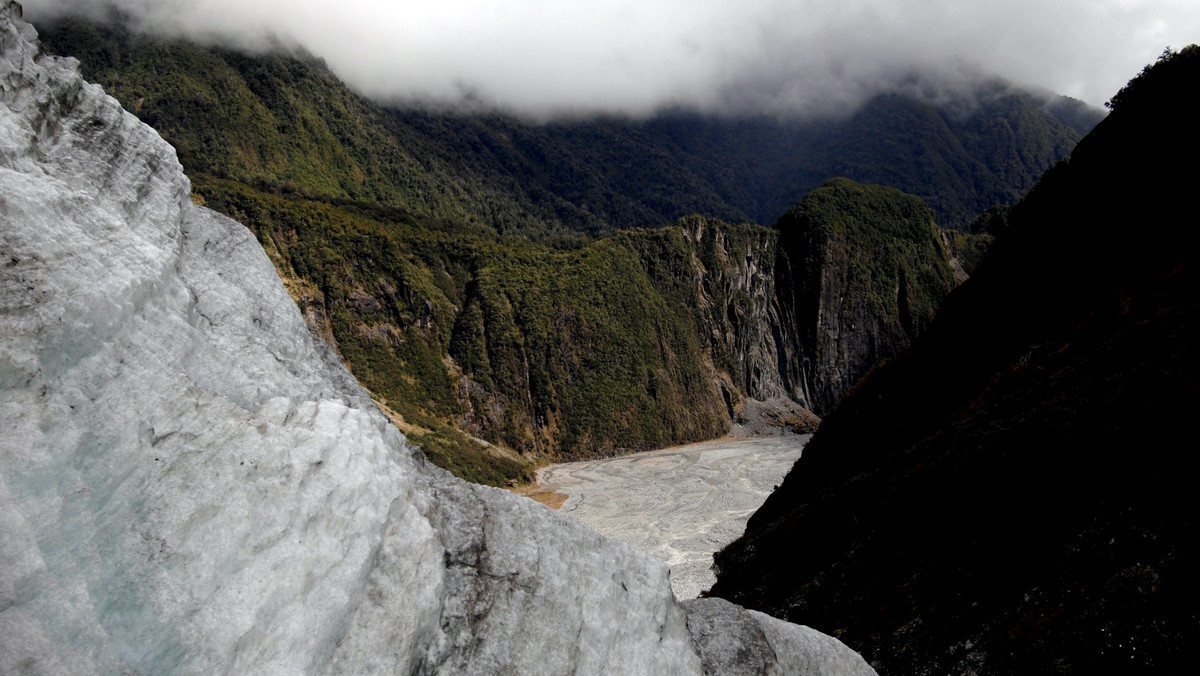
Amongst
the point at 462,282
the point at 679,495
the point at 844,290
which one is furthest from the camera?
Result: the point at 844,290

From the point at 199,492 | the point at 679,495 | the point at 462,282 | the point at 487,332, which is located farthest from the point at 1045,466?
the point at 462,282

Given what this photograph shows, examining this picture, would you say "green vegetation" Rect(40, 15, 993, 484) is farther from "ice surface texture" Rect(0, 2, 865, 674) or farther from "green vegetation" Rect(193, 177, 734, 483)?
"ice surface texture" Rect(0, 2, 865, 674)

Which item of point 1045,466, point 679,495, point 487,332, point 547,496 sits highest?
point 487,332

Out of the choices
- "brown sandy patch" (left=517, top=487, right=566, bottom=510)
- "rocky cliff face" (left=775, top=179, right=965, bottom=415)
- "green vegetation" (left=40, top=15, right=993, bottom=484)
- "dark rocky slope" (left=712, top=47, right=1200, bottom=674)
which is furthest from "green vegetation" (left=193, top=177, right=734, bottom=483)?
"dark rocky slope" (left=712, top=47, right=1200, bottom=674)

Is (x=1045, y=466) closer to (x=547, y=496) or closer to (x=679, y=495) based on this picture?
(x=679, y=495)

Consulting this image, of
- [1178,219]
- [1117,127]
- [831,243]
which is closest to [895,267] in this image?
[831,243]

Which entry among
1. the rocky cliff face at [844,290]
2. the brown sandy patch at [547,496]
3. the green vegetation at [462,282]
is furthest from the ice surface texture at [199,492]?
the rocky cliff face at [844,290]

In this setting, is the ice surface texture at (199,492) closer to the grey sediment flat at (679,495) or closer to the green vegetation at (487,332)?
the grey sediment flat at (679,495)
